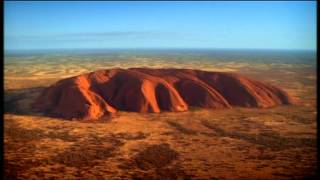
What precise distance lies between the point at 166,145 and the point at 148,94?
6687mm

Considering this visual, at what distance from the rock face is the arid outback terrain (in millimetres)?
809

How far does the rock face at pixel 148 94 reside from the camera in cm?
1872

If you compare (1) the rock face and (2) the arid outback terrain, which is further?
A: (1) the rock face

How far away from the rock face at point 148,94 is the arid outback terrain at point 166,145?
809 mm

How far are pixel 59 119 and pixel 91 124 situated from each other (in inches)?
75.8

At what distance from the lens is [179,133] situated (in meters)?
15.2

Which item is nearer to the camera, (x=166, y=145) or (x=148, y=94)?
(x=166, y=145)

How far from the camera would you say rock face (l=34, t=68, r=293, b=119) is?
1872 centimetres

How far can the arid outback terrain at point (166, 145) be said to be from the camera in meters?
10.5

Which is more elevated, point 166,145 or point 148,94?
point 148,94

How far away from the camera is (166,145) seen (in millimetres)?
13336

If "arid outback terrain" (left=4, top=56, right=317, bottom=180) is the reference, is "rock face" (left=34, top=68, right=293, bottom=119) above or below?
above

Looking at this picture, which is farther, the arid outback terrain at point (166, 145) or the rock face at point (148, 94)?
the rock face at point (148, 94)

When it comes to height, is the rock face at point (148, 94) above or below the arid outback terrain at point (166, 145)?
above
